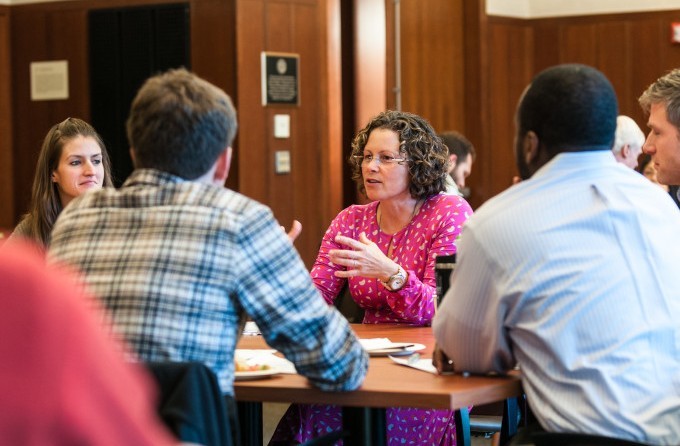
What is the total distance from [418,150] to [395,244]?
36 cm

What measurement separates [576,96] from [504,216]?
30 centimetres

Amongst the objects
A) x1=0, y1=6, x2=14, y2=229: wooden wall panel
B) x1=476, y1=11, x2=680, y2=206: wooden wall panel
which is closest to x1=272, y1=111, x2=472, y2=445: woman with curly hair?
x1=0, y1=6, x2=14, y2=229: wooden wall panel

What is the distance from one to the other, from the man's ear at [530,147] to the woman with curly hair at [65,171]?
6.26 ft

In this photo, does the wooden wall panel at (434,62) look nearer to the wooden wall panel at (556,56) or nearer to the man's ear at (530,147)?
the wooden wall panel at (556,56)

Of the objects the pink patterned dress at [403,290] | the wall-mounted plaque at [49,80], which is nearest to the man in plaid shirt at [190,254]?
the pink patterned dress at [403,290]

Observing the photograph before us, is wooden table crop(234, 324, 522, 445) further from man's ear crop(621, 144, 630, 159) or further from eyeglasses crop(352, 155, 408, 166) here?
man's ear crop(621, 144, 630, 159)

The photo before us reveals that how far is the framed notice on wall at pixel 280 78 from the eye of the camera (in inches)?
293

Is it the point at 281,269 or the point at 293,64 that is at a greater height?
the point at 293,64

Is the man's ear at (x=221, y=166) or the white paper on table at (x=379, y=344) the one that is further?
the white paper on table at (x=379, y=344)

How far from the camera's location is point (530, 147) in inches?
94.7

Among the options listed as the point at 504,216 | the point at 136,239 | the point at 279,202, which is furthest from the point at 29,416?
the point at 279,202

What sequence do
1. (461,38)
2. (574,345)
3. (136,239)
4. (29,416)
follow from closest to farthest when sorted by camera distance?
(29,416), (136,239), (574,345), (461,38)

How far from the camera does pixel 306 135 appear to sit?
771 centimetres

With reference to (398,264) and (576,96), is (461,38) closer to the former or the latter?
(398,264)
